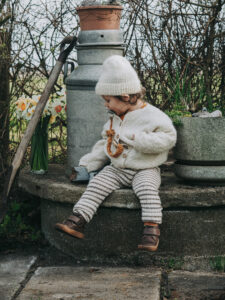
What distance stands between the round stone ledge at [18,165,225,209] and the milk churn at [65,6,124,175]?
1.25 feet

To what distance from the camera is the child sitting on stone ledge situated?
3.34 metres

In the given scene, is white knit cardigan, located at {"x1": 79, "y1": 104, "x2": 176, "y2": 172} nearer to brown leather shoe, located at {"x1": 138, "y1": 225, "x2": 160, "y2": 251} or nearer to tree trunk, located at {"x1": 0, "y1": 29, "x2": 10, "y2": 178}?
brown leather shoe, located at {"x1": 138, "y1": 225, "x2": 160, "y2": 251}

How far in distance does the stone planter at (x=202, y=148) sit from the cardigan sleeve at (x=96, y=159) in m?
0.53

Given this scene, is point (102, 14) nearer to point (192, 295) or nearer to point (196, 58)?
point (196, 58)

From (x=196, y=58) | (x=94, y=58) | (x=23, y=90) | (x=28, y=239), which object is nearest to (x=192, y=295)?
(x=28, y=239)

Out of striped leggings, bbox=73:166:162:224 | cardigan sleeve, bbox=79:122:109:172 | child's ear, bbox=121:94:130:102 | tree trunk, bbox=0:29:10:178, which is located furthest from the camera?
tree trunk, bbox=0:29:10:178

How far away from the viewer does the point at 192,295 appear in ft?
10.0

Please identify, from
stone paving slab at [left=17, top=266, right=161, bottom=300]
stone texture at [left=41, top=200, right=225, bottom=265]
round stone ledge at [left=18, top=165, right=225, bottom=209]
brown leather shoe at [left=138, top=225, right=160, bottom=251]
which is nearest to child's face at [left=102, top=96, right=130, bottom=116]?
round stone ledge at [left=18, top=165, right=225, bottom=209]

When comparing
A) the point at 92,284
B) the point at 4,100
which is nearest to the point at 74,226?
the point at 92,284

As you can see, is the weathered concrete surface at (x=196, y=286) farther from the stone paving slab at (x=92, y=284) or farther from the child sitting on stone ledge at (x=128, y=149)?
the child sitting on stone ledge at (x=128, y=149)

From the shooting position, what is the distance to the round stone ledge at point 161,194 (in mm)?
3461

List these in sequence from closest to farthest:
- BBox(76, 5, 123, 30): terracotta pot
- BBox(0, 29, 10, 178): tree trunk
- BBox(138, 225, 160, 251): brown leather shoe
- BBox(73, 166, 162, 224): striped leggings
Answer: BBox(138, 225, 160, 251): brown leather shoe → BBox(73, 166, 162, 224): striped leggings → BBox(76, 5, 123, 30): terracotta pot → BBox(0, 29, 10, 178): tree trunk

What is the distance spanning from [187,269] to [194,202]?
1.52 feet

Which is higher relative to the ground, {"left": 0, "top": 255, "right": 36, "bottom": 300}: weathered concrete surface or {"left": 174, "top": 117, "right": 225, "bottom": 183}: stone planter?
{"left": 174, "top": 117, "right": 225, "bottom": 183}: stone planter
